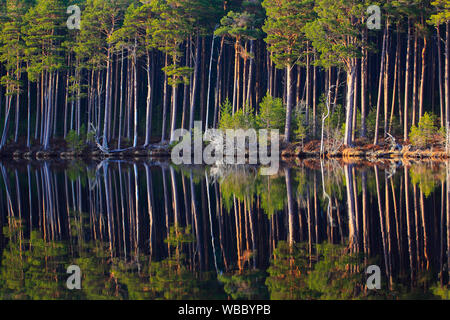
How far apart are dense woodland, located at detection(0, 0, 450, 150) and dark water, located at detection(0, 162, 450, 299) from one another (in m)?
17.7

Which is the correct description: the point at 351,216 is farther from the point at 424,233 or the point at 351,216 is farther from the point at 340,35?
the point at 340,35

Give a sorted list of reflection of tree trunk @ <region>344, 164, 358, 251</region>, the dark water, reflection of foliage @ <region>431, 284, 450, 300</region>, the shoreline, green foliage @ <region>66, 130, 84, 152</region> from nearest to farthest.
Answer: reflection of foliage @ <region>431, 284, 450, 300</region>
the dark water
reflection of tree trunk @ <region>344, 164, 358, 251</region>
the shoreline
green foliage @ <region>66, 130, 84, 152</region>

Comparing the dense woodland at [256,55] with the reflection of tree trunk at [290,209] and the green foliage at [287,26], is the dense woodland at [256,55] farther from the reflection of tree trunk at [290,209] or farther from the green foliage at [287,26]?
the reflection of tree trunk at [290,209]

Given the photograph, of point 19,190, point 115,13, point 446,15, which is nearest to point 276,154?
point 446,15

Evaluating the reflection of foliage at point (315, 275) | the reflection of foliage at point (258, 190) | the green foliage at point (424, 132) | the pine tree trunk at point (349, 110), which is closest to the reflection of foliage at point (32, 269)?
the reflection of foliage at point (315, 275)

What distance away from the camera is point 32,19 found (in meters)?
39.9

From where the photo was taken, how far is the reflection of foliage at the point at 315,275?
230 inches

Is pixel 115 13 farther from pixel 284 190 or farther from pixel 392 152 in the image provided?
pixel 284 190

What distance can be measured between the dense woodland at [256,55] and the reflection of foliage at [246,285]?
24.6 m

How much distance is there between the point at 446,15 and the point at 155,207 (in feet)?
74.5

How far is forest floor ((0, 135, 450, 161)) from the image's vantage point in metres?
29.2

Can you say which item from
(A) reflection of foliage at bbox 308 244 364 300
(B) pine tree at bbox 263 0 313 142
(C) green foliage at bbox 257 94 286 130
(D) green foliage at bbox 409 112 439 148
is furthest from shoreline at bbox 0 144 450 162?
(A) reflection of foliage at bbox 308 244 364 300

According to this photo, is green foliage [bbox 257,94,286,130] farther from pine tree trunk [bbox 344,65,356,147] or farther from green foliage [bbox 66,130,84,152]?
green foliage [bbox 66,130,84,152]
